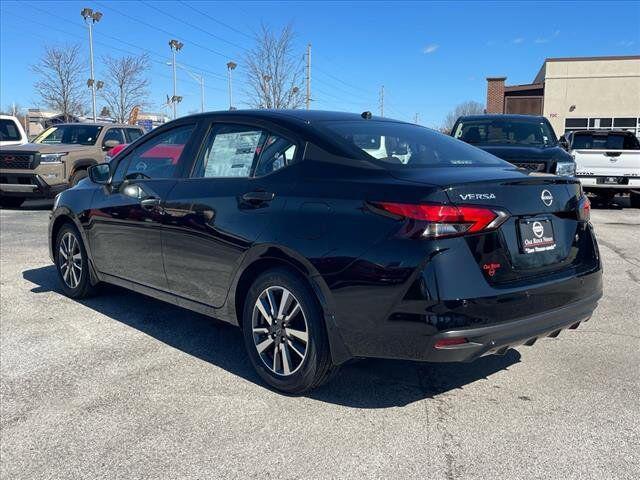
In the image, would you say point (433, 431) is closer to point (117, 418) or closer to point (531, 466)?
point (531, 466)

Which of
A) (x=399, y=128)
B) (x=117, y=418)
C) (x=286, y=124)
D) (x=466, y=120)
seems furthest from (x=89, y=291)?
(x=466, y=120)

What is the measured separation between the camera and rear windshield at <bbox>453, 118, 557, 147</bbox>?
410 inches

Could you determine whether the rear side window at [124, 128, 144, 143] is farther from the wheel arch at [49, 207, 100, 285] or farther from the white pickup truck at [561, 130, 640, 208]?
the white pickup truck at [561, 130, 640, 208]

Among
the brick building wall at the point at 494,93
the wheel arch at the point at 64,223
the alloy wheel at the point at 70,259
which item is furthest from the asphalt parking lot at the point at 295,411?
the brick building wall at the point at 494,93

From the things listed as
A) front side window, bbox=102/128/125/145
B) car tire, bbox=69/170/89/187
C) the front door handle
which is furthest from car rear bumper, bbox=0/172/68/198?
the front door handle

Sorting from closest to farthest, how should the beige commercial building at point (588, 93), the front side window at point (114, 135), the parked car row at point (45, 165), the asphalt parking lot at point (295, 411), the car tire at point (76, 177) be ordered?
the asphalt parking lot at point (295, 411) → the parked car row at point (45, 165) → the car tire at point (76, 177) → the front side window at point (114, 135) → the beige commercial building at point (588, 93)

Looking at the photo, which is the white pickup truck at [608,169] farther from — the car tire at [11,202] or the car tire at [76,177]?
the car tire at [11,202]

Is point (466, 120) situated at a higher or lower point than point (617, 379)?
higher

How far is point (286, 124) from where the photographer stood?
12.3 feet

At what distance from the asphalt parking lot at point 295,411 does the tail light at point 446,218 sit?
3.43ft

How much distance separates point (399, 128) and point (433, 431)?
6.97 feet

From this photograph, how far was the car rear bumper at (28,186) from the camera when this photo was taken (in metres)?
12.1

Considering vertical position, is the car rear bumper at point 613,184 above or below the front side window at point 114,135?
below

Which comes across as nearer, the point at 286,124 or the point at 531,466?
the point at 531,466
